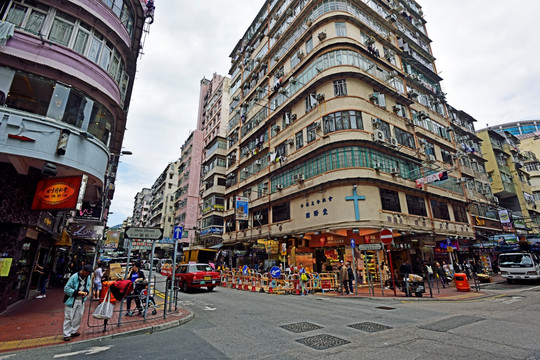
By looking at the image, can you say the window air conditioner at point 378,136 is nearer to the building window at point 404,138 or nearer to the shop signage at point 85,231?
the building window at point 404,138

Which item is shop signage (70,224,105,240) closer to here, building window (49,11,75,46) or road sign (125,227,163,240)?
building window (49,11,75,46)

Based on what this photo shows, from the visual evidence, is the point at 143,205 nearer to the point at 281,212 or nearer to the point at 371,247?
the point at 281,212

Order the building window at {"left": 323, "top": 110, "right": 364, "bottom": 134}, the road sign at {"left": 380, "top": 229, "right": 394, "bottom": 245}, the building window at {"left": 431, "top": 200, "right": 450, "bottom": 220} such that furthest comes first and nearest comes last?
1. the building window at {"left": 431, "top": 200, "right": 450, "bottom": 220}
2. the building window at {"left": 323, "top": 110, "right": 364, "bottom": 134}
3. the road sign at {"left": 380, "top": 229, "right": 394, "bottom": 245}

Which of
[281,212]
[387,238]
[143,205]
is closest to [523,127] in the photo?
[281,212]

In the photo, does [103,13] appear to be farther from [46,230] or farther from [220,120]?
[220,120]

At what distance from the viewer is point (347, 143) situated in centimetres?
1961

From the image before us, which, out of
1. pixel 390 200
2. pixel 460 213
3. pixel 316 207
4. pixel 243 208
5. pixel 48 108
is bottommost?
pixel 316 207

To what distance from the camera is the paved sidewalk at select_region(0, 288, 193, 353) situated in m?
6.38

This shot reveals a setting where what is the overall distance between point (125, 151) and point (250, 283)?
575 inches

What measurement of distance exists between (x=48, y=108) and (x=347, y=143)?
16.9 m

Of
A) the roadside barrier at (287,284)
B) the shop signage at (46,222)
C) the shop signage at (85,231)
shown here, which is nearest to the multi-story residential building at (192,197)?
the shop signage at (85,231)

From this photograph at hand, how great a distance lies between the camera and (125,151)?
21969mm

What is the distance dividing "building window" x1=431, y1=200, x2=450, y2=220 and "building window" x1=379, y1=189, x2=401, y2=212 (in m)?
5.68

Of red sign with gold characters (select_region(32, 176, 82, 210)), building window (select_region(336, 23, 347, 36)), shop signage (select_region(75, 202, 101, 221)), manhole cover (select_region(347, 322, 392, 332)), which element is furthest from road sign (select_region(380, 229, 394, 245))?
shop signage (select_region(75, 202, 101, 221))
